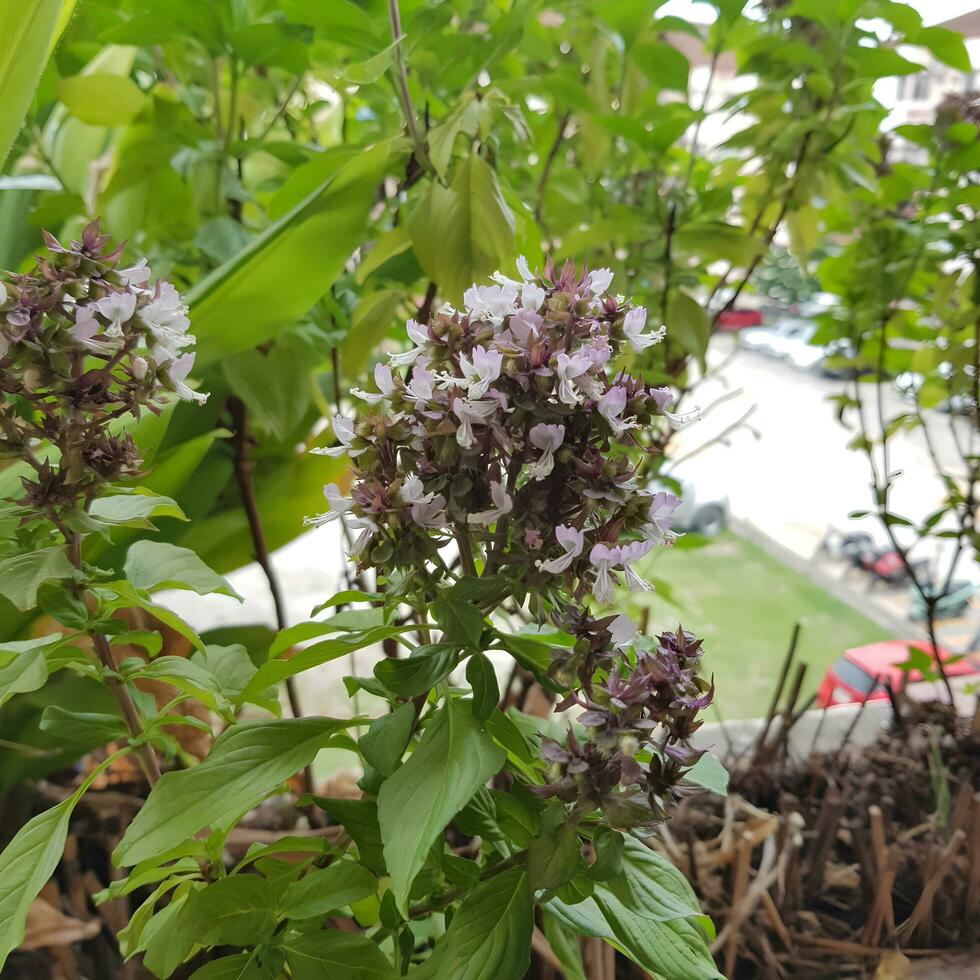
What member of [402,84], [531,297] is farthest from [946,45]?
[531,297]

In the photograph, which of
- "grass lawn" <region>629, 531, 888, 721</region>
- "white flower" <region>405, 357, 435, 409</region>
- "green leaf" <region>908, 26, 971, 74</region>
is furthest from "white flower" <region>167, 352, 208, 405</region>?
"grass lawn" <region>629, 531, 888, 721</region>

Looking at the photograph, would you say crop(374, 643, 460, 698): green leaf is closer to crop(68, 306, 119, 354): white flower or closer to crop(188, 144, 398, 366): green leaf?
crop(68, 306, 119, 354): white flower

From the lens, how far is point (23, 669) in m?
0.31

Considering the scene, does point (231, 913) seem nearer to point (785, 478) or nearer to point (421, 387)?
point (421, 387)

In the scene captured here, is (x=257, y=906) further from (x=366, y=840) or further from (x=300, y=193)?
(x=300, y=193)

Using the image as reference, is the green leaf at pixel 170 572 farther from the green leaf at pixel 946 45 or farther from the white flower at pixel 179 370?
the green leaf at pixel 946 45

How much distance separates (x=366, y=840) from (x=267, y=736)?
0.06 metres

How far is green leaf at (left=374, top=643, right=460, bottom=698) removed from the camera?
29 cm

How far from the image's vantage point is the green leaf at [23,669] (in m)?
0.29

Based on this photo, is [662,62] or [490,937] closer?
[490,937]

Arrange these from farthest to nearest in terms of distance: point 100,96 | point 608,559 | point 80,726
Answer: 1. point 100,96
2. point 80,726
3. point 608,559

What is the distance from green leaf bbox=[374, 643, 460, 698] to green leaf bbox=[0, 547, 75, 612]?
12cm

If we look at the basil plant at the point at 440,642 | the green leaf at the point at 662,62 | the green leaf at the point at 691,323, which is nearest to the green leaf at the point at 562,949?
the basil plant at the point at 440,642

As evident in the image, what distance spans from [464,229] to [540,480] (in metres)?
0.20
